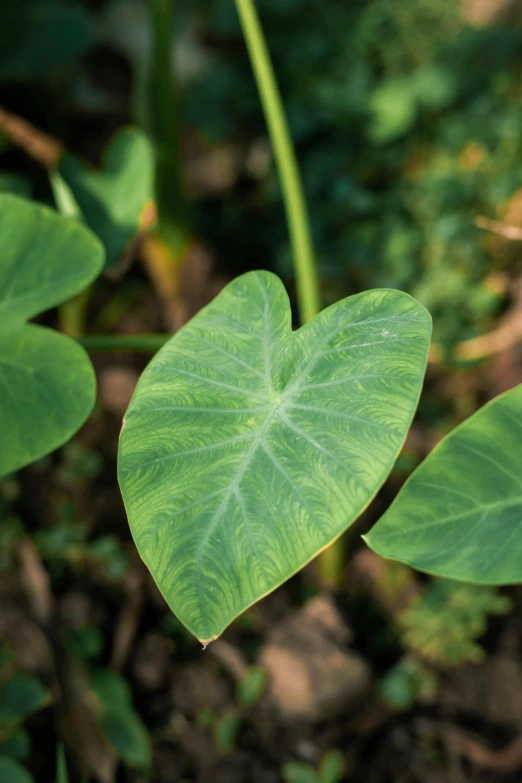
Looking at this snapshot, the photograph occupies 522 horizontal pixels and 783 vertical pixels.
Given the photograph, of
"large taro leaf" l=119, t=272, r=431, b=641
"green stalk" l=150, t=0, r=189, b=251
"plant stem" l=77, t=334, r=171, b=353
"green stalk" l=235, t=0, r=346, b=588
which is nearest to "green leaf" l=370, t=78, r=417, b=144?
"green stalk" l=150, t=0, r=189, b=251

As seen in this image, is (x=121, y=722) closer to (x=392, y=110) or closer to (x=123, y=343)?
(x=123, y=343)

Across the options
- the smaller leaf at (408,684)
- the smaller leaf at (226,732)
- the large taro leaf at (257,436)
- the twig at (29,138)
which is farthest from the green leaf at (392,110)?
the smaller leaf at (226,732)

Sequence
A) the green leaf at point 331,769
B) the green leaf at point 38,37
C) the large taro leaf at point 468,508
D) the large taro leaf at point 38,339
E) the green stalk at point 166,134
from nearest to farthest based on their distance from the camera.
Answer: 1. the large taro leaf at point 468,508
2. the large taro leaf at point 38,339
3. the green leaf at point 331,769
4. the green stalk at point 166,134
5. the green leaf at point 38,37

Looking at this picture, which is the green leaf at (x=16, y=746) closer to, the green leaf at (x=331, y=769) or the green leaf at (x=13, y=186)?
the green leaf at (x=331, y=769)

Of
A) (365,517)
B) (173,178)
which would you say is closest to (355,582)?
(365,517)

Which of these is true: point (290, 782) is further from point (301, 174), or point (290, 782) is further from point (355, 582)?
point (301, 174)

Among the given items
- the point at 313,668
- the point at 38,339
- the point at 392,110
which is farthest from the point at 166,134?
the point at 313,668

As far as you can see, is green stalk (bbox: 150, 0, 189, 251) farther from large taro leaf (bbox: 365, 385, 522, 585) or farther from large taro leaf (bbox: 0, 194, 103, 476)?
large taro leaf (bbox: 365, 385, 522, 585)
